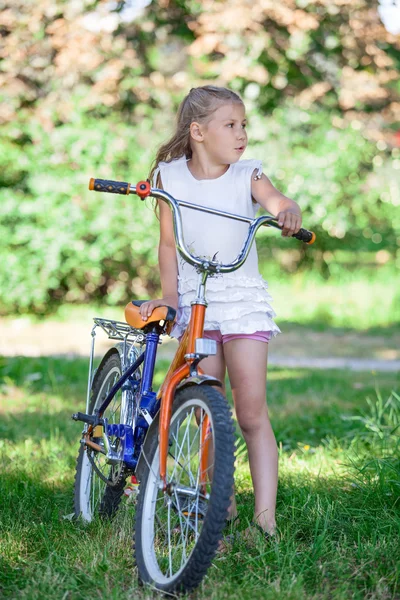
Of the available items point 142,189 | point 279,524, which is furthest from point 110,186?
point 279,524

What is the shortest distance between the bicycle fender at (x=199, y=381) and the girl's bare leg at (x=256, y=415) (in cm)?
35

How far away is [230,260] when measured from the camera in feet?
9.69

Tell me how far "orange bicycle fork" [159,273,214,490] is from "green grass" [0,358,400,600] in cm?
34

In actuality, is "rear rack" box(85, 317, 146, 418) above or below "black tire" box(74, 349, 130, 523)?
above

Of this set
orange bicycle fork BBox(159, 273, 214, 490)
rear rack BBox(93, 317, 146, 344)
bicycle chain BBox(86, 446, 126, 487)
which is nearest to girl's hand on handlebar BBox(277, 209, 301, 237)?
orange bicycle fork BBox(159, 273, 214, 490)

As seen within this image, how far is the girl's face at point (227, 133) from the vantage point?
2912 millimetres

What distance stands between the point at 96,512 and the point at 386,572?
109 cm

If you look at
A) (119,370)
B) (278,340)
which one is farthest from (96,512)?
(278,340)

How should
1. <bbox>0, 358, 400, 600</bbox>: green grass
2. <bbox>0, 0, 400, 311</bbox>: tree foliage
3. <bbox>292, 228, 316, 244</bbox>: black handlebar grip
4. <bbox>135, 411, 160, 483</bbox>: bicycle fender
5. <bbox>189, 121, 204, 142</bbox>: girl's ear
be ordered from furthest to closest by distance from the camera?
<bbox>0, 0, 400, 311</bbox>: tree foliage → <bbox>189, 121, 204, 142</bbox>: girl's ear → <bbox>292, 228, 316, 244</bbox>: black handlebar grip → <bbox>135, 411, 160, 483</bbox>: bicycle fender → <bbox>0, 358, 400, 600</bbox>: green grass

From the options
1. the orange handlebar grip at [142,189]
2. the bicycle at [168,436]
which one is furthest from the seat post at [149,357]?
the orange handlebar grip at [142,189]

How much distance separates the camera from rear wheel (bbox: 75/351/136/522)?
3.00 metres

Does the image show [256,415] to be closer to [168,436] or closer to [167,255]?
[168,436]

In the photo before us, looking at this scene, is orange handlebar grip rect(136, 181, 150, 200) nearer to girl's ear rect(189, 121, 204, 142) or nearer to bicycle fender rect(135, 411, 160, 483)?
girl's ear rect(189, 121, 204, 142)

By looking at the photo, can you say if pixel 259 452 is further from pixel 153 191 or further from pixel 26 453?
pixel 26 453
